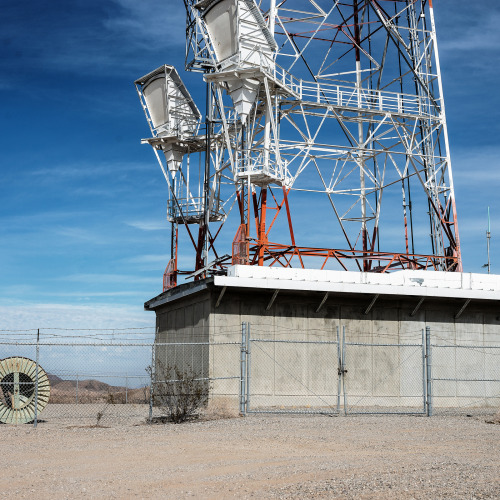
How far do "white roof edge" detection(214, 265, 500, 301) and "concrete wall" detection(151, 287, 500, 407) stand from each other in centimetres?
65

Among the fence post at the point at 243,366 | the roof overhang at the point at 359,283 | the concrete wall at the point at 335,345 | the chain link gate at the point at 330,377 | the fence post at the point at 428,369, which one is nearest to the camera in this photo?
the fence post at the point at 243,366

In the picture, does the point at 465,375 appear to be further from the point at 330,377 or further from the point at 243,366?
the point at 243,366

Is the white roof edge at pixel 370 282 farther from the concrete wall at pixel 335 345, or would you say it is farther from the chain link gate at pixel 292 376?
the chain link gate at pixel 292 376

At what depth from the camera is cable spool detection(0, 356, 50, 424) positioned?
68.6 ft

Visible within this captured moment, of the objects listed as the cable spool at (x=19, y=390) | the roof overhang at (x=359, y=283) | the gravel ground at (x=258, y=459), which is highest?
the roof overhang at (x=359, y=283)

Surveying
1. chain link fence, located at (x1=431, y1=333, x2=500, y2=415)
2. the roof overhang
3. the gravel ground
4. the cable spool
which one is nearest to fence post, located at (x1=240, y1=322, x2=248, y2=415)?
the gravel ground

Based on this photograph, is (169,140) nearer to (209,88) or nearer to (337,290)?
(209,88)

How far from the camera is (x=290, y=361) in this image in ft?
85.1

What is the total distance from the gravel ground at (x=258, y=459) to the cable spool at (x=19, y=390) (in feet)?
4.06

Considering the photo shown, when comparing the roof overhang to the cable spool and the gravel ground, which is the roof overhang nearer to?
the gravel ground

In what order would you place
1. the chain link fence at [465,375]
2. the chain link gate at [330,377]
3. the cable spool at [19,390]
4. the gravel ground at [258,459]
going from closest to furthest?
the gravel ground at [258,459] < the cable spool at [19,390] < the chain link gate at [330,377] < the chain link fence at [465,375]

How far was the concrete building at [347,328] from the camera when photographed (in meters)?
25.5

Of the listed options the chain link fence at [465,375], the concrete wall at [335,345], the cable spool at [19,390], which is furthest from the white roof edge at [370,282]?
the cable spool at [19,390]

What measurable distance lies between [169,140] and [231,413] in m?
18.7
